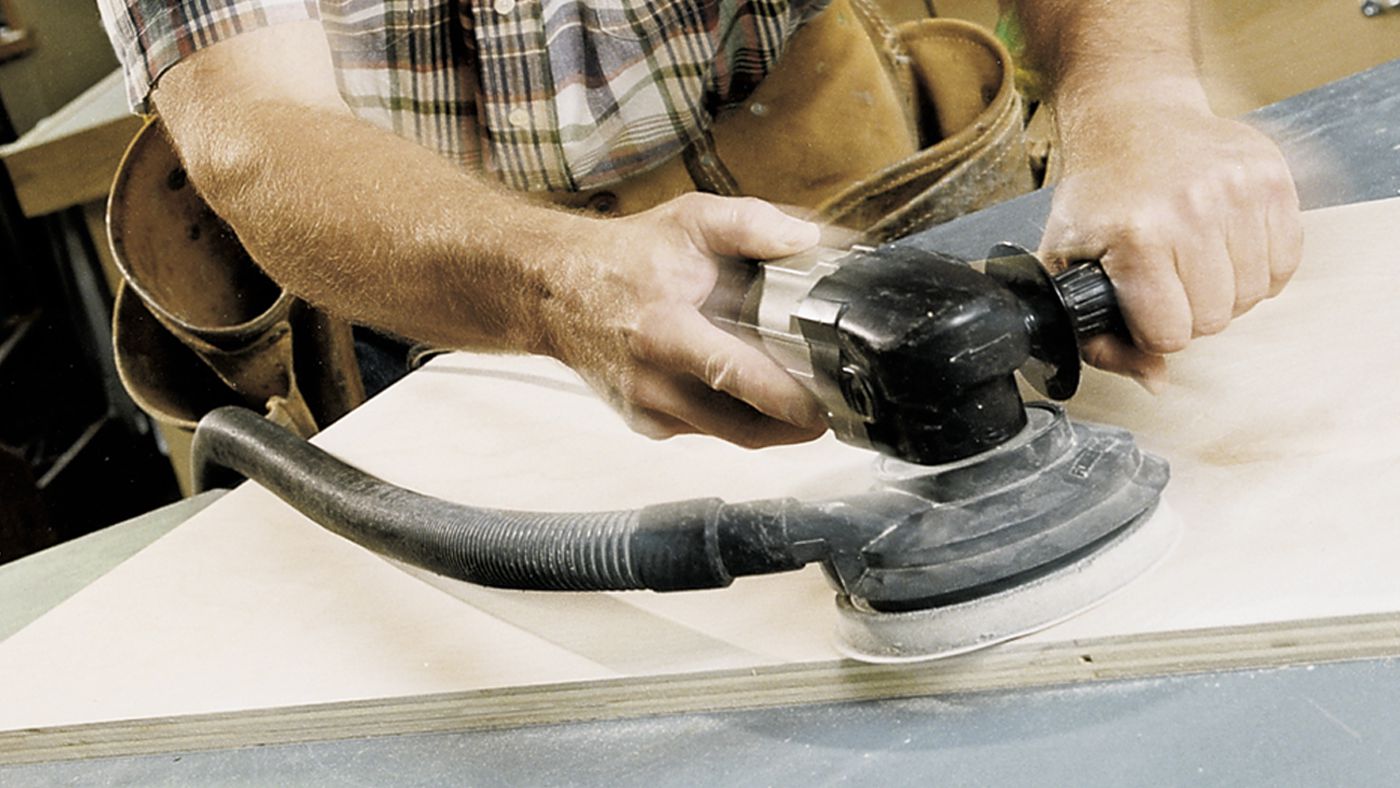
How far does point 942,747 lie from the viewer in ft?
1.75

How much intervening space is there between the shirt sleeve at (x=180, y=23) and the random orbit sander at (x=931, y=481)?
1.90 ft

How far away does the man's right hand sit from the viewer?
63 cm

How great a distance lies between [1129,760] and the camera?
496mm

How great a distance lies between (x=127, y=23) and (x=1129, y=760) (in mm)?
974

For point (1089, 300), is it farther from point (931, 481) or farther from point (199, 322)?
point (199, 322)

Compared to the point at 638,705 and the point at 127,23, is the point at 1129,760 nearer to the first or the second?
the point at 638,705

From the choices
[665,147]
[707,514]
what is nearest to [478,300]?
[707,514]

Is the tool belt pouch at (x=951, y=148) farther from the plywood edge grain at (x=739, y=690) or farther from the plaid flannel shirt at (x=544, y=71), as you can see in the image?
the plywood edge grain at (x=739, y=690)

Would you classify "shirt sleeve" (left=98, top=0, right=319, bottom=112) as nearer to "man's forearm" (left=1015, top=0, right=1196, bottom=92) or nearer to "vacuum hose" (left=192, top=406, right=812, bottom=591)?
"vacuum hose" (left=192, top=406, right=812, bottom=591)

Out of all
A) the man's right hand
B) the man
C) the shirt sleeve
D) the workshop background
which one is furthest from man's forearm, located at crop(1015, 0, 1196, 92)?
the workshop background

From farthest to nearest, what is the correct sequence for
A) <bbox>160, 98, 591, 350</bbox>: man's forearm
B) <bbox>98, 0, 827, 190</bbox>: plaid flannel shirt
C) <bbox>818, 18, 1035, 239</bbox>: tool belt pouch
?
1. <bbox>818, 18, 1035, 239</bbox>: tool belt pouch
2. <bbox>98, 0, 827, 190</bbox>: plaid flannel shirt
3. <bbox>160, 98, 591, 350</bbox>: man's forearm

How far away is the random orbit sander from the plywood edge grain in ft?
0.05

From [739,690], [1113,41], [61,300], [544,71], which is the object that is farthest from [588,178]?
[61,300]

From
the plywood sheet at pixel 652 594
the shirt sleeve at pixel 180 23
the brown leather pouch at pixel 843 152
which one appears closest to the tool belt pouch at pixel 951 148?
the brown leather pouch at pixel 843 152
